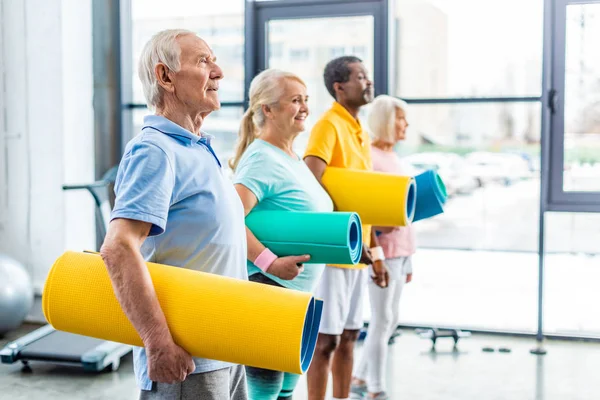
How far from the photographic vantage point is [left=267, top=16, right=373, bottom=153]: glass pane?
15.0 ft

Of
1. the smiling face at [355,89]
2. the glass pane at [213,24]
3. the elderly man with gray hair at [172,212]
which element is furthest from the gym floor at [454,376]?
the elderly man with gray hair at [172,212]

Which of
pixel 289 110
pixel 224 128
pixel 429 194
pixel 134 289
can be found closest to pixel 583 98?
pixel 429 194

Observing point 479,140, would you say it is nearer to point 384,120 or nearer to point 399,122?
point 399,122

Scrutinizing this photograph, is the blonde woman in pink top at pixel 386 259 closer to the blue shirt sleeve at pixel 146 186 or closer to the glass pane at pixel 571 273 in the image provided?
the glass pane at pixel 571 273

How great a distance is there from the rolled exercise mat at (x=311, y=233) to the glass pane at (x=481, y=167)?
2.43 m

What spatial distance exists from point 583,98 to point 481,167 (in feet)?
2.34

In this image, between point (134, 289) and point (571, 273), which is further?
point (571, 273)

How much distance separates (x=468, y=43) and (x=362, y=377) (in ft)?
7.13

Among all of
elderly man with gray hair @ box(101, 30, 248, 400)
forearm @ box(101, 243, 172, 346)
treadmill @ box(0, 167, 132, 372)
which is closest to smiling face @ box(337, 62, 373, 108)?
elderly man with gray hair @ box(101, 30, 248, 400)

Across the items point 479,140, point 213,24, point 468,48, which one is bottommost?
point 479,140

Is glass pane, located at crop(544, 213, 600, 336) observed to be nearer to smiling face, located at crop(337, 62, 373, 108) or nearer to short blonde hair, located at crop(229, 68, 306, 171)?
smiling face, located at crop(337, 62, 373, 108)

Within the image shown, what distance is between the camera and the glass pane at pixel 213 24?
4820 millimetres

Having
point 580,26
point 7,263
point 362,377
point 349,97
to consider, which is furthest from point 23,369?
point 580,26

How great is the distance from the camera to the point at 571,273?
4.46m
